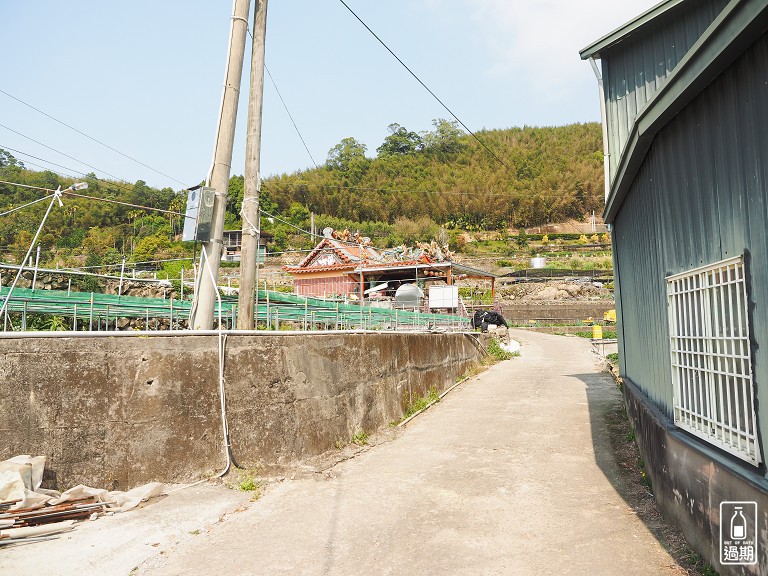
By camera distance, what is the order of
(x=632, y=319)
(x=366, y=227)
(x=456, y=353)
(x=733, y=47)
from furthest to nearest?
(x=366, y=227) < (x=456, y=353) < (x=632, y=319) < (x=733, y=47)

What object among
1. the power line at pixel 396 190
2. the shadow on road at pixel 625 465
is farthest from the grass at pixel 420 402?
the power line at pixel 396 190

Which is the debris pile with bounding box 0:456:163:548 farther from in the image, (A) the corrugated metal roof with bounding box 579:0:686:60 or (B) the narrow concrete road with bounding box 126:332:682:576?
(A) the corrugated metal roof with bounding box 579:0:686:60

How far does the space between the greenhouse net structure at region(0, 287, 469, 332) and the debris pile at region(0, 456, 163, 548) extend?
1923 mm

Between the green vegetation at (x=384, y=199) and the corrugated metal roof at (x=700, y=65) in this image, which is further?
the green vegetation at (x=384, y=199)

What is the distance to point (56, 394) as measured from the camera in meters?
6.49

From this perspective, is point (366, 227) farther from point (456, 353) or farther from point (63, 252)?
point (456, 353)

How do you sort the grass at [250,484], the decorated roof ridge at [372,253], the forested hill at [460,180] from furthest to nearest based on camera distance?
the forested hill at [460,180] < the decorated roof ridge at [372,253] < the grass at [250,484]

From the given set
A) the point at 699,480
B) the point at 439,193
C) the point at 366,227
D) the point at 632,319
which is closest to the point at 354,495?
the point at 699,480

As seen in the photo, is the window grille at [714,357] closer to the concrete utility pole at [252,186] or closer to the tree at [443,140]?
the concrete utility pole at [252,186]

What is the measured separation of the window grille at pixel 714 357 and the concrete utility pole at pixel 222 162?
6046 mm

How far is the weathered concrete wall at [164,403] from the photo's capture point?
6.37m

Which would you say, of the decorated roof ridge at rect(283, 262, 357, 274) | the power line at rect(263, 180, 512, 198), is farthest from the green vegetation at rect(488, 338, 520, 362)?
the power line at rect(263, 180, 512, 198)

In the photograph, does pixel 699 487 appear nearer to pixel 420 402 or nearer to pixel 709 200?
pixel 709 200

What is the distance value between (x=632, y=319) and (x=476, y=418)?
433 cm
